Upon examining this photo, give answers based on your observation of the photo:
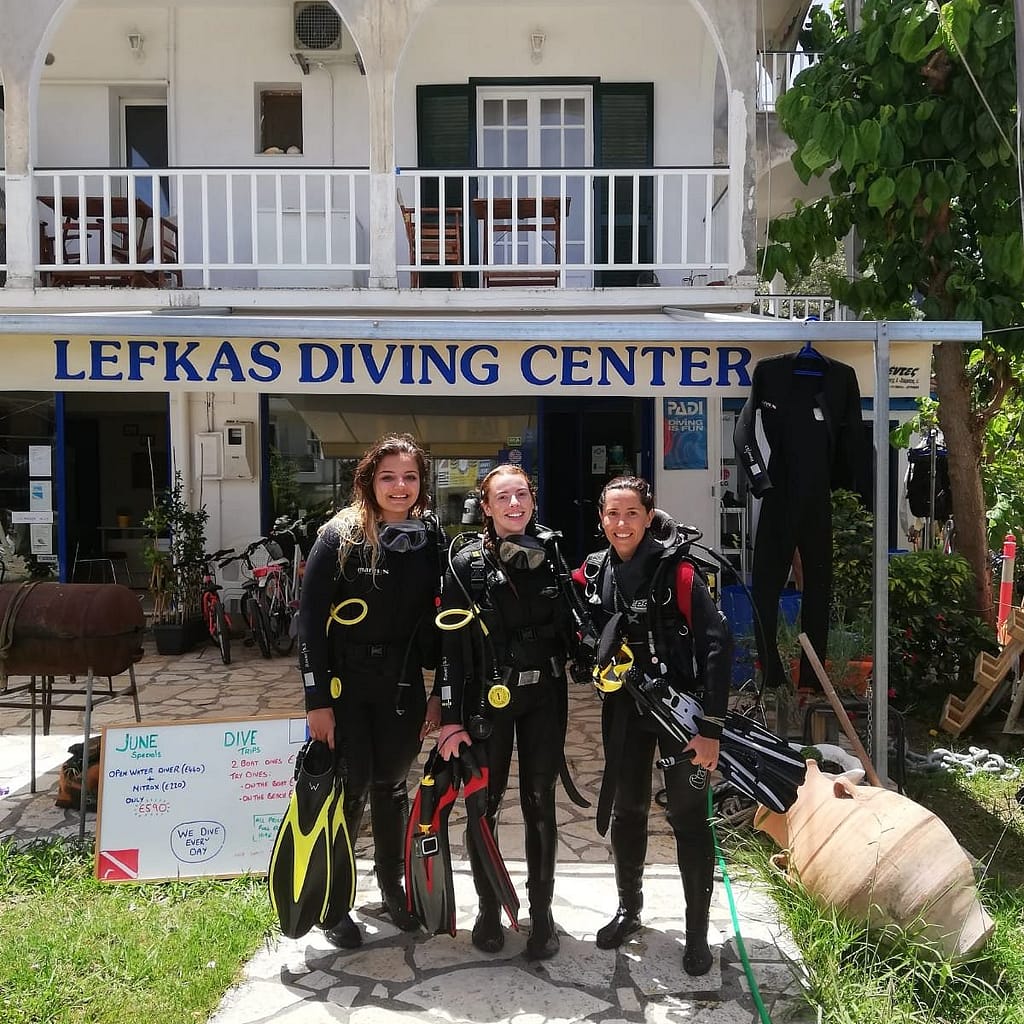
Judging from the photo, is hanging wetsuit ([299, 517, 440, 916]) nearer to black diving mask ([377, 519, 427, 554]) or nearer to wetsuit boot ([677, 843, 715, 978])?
black diving mask ([377, 519, 427, 554])

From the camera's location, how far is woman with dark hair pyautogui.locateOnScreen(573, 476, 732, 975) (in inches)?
123

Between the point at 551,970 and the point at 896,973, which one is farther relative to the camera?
the point at 551,970

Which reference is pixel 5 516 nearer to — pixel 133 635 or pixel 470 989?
pixel 133 635

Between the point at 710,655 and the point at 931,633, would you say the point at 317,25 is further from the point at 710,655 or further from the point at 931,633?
the point at 710,655

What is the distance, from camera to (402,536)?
3332mm

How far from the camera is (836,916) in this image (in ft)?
10.4

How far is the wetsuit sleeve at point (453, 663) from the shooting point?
317 cm

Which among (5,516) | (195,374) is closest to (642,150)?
(195,374)

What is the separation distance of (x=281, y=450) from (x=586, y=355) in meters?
5.75

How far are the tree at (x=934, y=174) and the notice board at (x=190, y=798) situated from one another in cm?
493

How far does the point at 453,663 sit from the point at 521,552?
0.46 meters

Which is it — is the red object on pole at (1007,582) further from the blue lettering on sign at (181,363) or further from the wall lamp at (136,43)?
the wall lamp at (136,43)

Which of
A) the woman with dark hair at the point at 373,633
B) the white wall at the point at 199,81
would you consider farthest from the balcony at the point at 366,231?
the woman with dark hair at the point at 373,633

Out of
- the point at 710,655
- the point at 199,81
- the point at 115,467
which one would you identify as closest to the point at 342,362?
the point at 710,655
